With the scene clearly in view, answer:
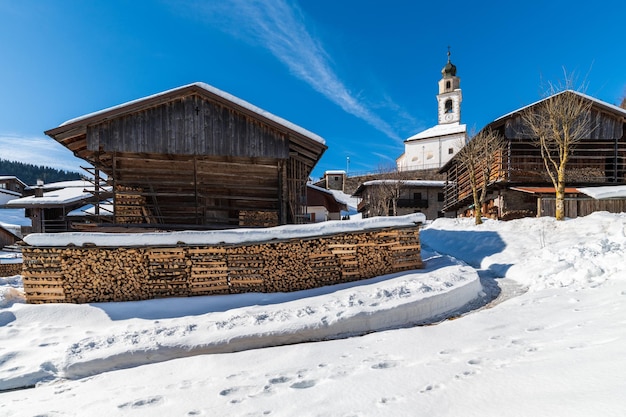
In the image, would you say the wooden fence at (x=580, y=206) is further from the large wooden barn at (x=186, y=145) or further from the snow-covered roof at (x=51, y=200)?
the snow-covered roof at (x=51, y=200)

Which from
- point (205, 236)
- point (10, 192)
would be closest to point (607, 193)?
point (205, 236)

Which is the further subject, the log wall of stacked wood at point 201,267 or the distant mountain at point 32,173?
the distant mountain at point 32,173

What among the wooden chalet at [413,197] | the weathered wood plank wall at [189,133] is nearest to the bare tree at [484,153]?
the weathered wood plank wall at [189,133]

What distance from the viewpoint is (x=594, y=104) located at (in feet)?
65.9

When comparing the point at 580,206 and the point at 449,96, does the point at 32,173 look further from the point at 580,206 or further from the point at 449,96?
the point at 580,206

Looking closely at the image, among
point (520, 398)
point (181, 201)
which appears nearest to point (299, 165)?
point (181, 201)

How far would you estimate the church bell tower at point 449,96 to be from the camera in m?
57.3

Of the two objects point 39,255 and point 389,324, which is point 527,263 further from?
point 39,255

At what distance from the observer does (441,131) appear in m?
53.9

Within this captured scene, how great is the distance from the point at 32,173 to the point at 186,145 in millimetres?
117120

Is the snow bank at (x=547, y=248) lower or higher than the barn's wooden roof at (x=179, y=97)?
lower

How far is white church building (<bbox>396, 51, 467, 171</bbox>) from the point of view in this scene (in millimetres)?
51969

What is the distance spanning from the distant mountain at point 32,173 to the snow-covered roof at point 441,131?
9371 cm

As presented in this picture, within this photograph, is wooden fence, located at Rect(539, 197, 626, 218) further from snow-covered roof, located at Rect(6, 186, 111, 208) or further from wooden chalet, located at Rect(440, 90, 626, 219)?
snow-covered roof, located at Rect(6, 186, 111, 208)
